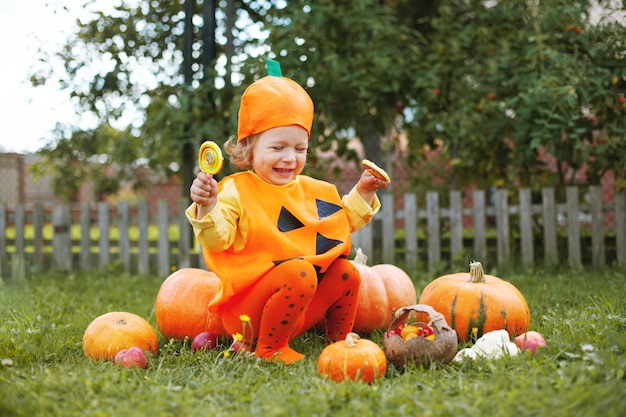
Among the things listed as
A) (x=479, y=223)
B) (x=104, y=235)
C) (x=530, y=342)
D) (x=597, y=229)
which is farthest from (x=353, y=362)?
(x=104, y=235)

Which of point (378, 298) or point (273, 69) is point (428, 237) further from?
point (273, 69)

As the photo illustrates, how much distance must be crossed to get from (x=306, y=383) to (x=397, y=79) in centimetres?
375

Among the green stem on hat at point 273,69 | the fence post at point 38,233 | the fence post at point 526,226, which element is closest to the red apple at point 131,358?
the green stem on hat at point 273,69

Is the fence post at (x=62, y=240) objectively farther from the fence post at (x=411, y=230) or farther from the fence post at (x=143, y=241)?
the fence post at (x=411, y=230)

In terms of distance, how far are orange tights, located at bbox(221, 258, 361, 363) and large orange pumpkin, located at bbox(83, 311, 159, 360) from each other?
357mm

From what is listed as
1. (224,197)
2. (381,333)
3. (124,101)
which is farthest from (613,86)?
(124,101)

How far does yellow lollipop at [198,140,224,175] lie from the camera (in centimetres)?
250

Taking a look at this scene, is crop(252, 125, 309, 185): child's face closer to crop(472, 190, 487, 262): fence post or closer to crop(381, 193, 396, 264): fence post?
crop(381, 193, 396, 264): fence post

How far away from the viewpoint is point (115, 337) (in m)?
2.72

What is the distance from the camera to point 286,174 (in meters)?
2.77

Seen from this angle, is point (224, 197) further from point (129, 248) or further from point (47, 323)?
point (129, 248)

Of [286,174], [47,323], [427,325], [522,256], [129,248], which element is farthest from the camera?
[129,248]

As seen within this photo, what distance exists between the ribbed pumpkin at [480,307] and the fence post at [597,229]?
251 cm

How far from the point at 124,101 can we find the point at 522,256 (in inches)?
156
